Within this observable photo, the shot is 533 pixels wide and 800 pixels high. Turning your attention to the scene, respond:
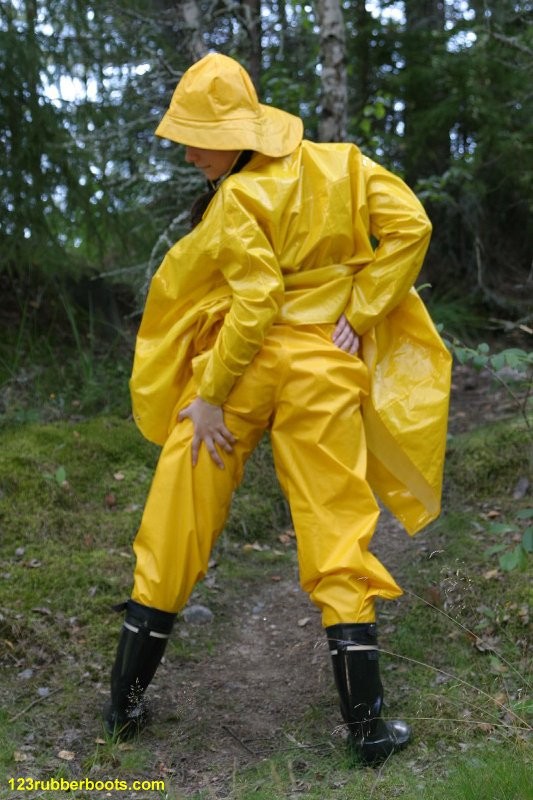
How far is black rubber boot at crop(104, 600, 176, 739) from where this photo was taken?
3.21 metres

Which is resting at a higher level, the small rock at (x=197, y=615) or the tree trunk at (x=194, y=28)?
the tree trunk at (x=194, y=28)

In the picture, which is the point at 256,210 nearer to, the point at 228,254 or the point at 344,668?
the point at 228,254

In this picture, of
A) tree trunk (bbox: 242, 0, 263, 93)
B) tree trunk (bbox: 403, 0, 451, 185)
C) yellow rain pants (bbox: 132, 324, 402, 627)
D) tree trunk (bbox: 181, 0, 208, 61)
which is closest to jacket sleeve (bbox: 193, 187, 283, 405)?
yellow rain pants (bbox: 132, 324, 402, 627)

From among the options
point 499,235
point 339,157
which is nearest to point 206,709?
point 339,157

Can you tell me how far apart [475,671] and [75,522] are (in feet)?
7.20

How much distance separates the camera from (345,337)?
3217 millimetres

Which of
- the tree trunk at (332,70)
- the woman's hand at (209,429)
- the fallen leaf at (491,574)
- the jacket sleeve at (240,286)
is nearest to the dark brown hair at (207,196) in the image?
the jacket sleeve at (240,286)

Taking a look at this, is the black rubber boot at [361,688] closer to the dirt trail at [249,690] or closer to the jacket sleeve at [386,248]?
the dirt trail at [249,690]

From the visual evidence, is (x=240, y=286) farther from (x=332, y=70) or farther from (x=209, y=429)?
(x=332, y=70)

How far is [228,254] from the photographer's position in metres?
3.07

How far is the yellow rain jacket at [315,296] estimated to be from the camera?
3.06 m

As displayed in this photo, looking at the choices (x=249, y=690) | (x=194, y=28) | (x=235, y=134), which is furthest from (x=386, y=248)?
(x=194, y=28)

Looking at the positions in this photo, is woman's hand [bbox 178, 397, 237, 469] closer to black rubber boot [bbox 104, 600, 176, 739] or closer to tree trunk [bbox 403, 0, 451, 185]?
black rubber boot [bbox 104, 600, 176, 739]

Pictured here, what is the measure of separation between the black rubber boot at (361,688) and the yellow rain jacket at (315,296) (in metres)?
0.52
